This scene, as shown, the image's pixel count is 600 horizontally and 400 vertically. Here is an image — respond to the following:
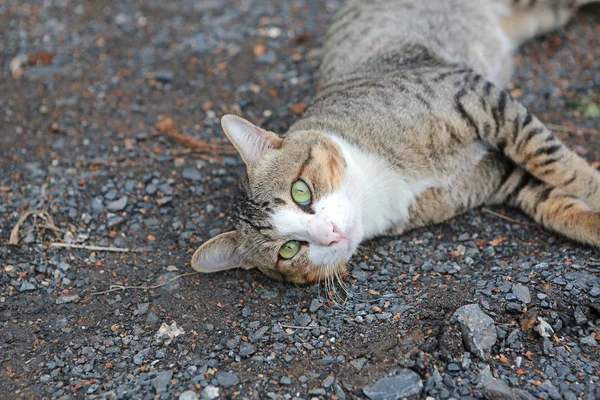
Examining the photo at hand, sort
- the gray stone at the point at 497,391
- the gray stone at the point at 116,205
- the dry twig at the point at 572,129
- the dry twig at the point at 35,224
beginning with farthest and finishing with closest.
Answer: the dry twig at the point at 572,129 → the gray stone at the point at 116,205 → the dry twig at the point at 35,224 → the gray stone at the point at 497,391

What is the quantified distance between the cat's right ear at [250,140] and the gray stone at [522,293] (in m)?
1.69

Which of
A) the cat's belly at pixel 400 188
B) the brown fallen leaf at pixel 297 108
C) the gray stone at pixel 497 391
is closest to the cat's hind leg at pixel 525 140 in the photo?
the cat's belly at pixel 400 188

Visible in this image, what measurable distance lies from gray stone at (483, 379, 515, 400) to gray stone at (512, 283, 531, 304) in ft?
2.10

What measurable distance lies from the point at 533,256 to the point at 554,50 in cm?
297

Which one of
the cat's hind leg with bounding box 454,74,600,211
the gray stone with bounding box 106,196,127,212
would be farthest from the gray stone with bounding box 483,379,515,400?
the gray stone with bounding box 106,196,127,212

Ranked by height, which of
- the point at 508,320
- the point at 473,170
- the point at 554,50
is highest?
the point at 554,50

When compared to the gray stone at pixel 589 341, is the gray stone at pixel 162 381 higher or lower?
lower

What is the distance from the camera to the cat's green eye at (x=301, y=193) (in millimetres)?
3651

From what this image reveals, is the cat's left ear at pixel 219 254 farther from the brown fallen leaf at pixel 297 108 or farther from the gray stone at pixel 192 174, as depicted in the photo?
the brown fallen leaf at pixel 297 108

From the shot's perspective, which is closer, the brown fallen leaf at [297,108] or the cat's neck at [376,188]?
the cat's neck at [376,188]

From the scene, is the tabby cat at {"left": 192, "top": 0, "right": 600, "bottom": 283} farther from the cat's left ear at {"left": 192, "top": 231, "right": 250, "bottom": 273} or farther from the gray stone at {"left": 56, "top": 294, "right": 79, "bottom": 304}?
the gray stone at {"left": 56, "top": 294, "right": 79, "bottom": 304}

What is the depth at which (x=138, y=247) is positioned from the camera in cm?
433

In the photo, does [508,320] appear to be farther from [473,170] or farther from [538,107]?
[538,107]

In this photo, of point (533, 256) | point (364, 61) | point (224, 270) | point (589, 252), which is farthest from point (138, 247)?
point (589, 252)
